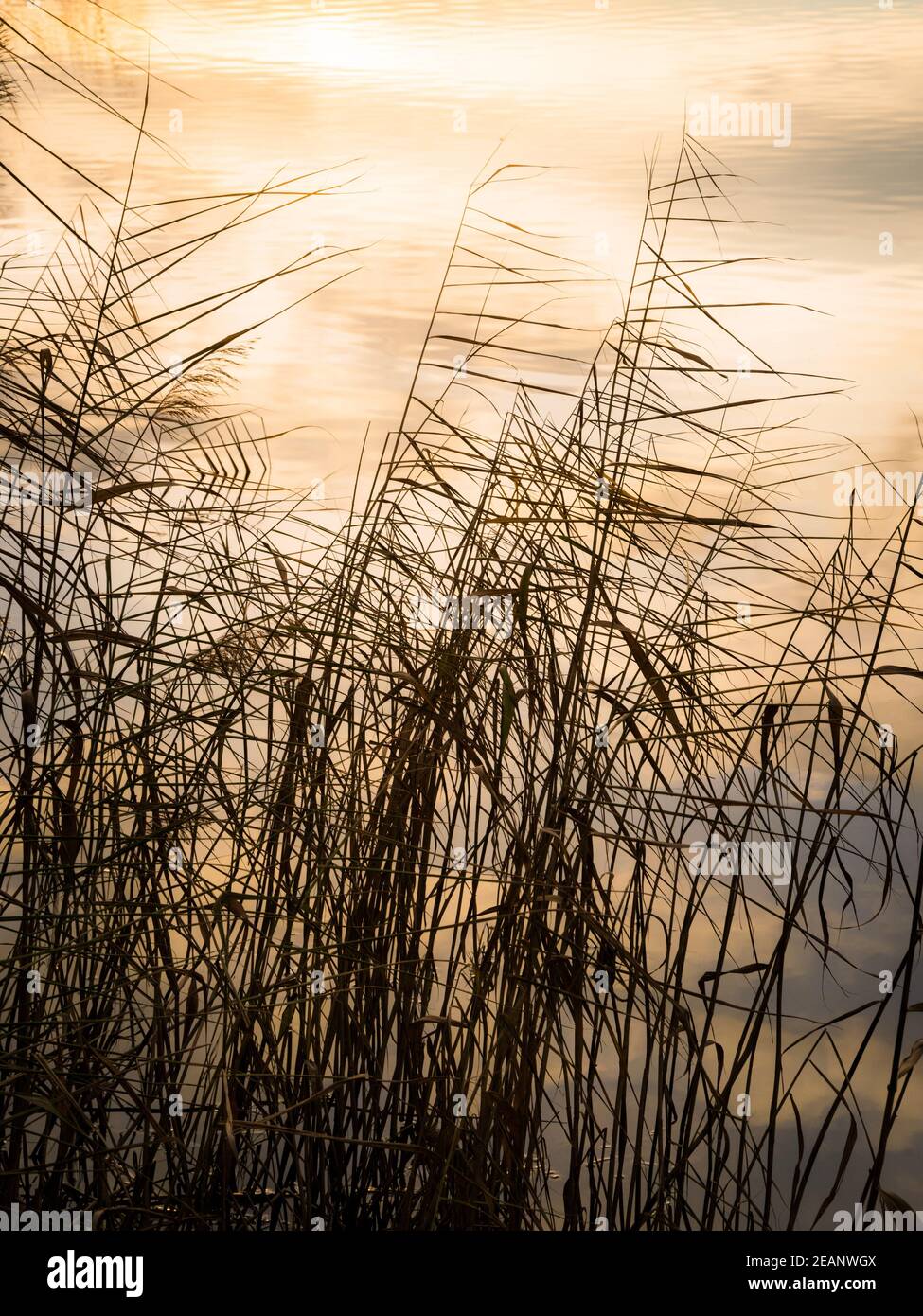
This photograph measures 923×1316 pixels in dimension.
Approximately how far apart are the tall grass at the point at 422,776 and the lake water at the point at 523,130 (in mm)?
1401

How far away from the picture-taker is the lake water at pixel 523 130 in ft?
10.5

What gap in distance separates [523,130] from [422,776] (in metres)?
2.51

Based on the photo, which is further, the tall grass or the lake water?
the lake water

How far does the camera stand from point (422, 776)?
1.52 metres

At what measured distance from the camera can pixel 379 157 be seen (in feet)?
11.6

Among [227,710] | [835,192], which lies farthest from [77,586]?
[835,192]

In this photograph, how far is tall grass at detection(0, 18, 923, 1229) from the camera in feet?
4.54

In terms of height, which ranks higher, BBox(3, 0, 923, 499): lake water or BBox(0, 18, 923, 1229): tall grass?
BBox(3, 0, 923, 499): lake water

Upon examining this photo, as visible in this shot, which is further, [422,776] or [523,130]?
[523,130]

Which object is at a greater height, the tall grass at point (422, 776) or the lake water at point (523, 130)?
the lake water at point (523, 130)

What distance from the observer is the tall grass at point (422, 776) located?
1.38m

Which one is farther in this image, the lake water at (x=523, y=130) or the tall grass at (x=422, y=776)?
the lake water at (x=523, y=130)

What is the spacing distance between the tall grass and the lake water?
4.60ft
